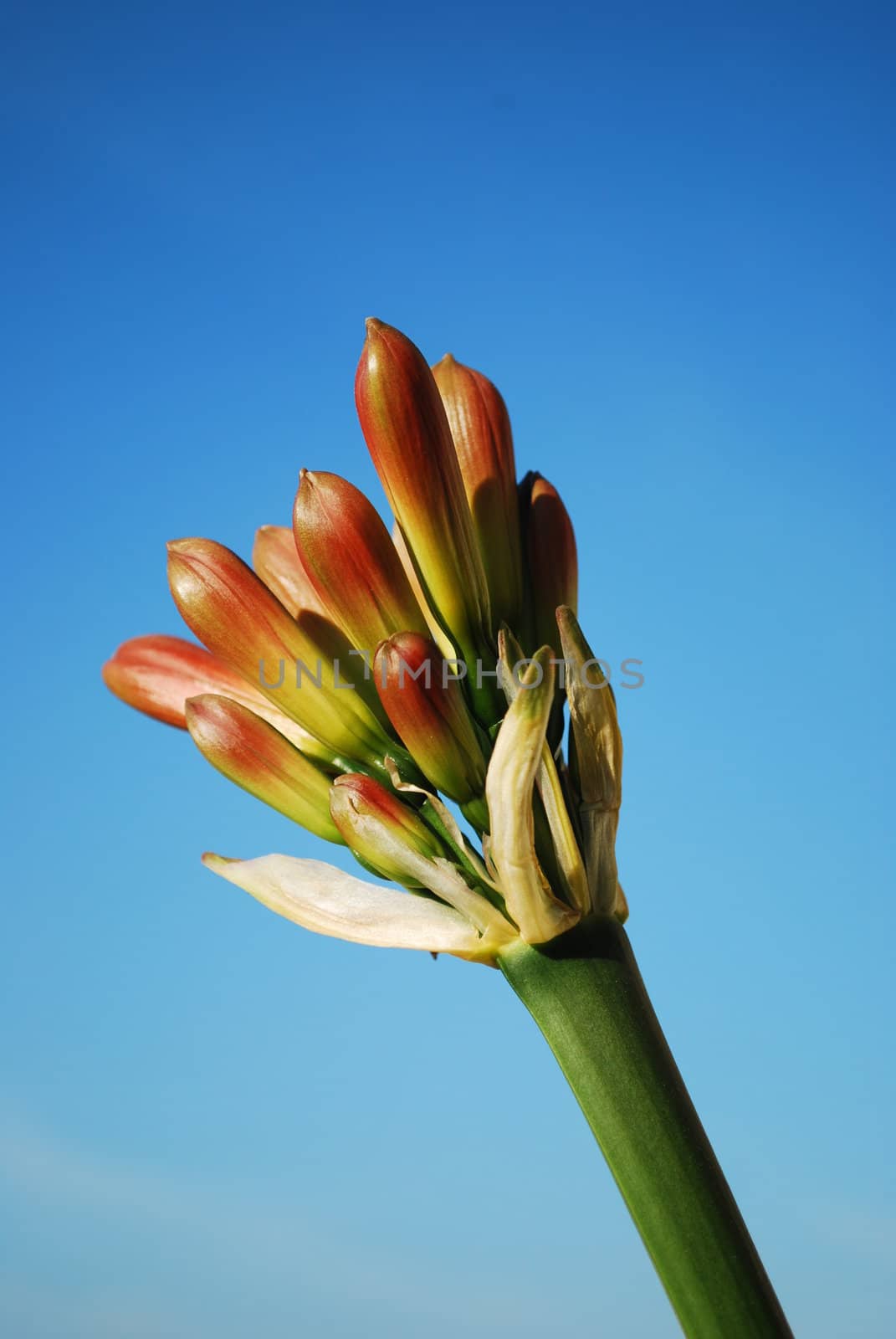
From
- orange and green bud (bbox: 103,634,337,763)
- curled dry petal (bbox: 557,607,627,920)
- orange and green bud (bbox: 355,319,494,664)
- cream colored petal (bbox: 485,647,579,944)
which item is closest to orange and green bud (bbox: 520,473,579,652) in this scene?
orange and green bud (bbox: 355,319,494,664)

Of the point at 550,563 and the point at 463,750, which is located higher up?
the point at 550,563

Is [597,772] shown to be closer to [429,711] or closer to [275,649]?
[429,711]

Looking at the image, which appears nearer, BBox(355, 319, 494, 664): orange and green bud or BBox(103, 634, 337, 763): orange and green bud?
BBox(355, 319, 494, 664): orange and green bud

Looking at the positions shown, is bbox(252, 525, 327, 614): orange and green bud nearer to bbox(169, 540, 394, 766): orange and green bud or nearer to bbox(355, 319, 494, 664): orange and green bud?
bbox(169, 540, 394, 766): orange and green bud

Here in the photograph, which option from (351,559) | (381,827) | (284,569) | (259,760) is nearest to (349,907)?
(381,827)

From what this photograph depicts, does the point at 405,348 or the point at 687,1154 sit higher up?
the point at 405,348

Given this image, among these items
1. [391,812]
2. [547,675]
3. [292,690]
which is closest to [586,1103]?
[391,812]

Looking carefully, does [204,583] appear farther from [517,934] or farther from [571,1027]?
[571,1027]
